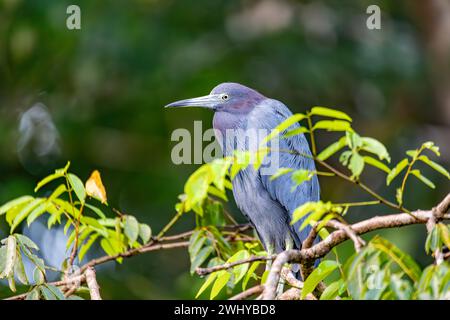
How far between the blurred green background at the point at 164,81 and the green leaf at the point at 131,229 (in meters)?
5.07

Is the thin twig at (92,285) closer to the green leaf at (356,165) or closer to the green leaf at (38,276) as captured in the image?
the green leaf at (38,276)

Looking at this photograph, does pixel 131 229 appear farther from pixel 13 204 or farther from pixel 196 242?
pixel 13 204

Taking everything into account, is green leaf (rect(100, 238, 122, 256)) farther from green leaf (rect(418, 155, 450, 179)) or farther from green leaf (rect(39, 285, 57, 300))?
green leaf (rect(418, 155, 450, 179))

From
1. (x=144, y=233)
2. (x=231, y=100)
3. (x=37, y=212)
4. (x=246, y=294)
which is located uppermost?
(x=231, y=100)

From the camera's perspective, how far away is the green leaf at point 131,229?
3430 millimetres

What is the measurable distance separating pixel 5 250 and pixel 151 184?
6.20 metres

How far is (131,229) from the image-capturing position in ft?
11.4

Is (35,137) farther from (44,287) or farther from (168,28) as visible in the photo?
(44,287)

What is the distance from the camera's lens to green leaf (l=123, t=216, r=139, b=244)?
11.3 feet

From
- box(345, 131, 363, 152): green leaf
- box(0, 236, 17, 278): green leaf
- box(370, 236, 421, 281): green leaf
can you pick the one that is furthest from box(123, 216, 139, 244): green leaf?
box(370, 236, 421, 281): green leaf

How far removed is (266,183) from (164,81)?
5.02 meters

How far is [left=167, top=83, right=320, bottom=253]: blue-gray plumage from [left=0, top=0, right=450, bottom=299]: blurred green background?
3904 mm

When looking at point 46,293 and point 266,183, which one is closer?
point 46,293

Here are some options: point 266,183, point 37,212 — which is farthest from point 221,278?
point 266,183
